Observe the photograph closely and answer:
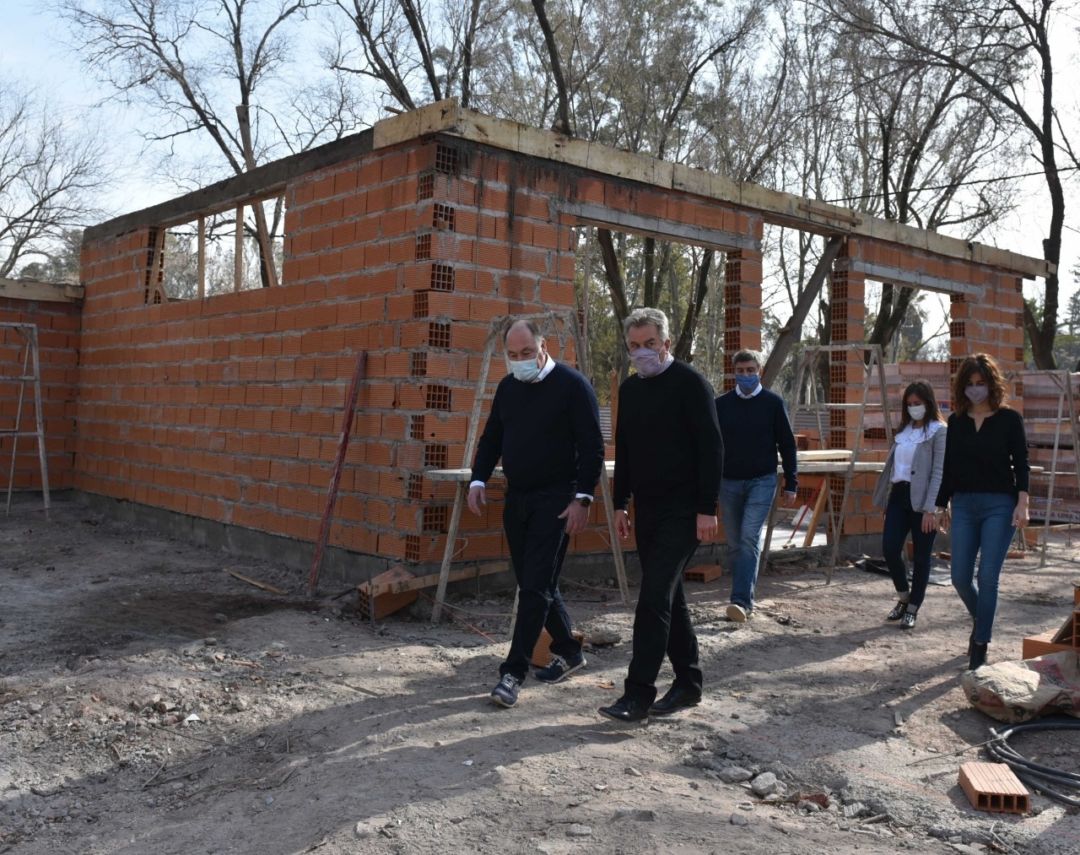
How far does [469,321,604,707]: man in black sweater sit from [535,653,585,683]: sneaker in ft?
1.27

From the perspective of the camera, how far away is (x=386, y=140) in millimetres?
7168

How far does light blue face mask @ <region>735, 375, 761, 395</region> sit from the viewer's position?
6924 millimetres

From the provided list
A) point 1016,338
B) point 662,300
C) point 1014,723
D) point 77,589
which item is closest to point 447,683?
point 1014,723

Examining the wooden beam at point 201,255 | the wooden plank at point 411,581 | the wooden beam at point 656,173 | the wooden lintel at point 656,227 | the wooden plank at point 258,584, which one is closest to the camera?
the wooden plank at point 411,581

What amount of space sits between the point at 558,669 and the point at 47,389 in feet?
31.4

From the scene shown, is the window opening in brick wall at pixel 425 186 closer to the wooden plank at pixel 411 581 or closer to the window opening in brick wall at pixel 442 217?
the window opening in brick wall at pixel 442 217

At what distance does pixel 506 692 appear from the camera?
183 inches

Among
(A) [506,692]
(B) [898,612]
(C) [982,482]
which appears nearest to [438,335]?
(A) [506,692]

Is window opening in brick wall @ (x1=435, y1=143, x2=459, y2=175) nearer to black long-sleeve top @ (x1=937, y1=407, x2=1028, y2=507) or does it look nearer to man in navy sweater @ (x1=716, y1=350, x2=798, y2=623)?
man in navy sweater @ (x1=716, y1=350, x2=798, y2=623)

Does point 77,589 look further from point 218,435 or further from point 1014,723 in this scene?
point 1014,723

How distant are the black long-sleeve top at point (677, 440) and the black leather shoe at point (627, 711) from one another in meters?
0.93

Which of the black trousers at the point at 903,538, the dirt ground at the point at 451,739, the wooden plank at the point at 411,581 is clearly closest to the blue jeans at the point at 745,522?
the dirt ground at the point at 451,739

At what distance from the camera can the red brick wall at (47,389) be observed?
39.4 feet

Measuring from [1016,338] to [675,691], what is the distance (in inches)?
380
